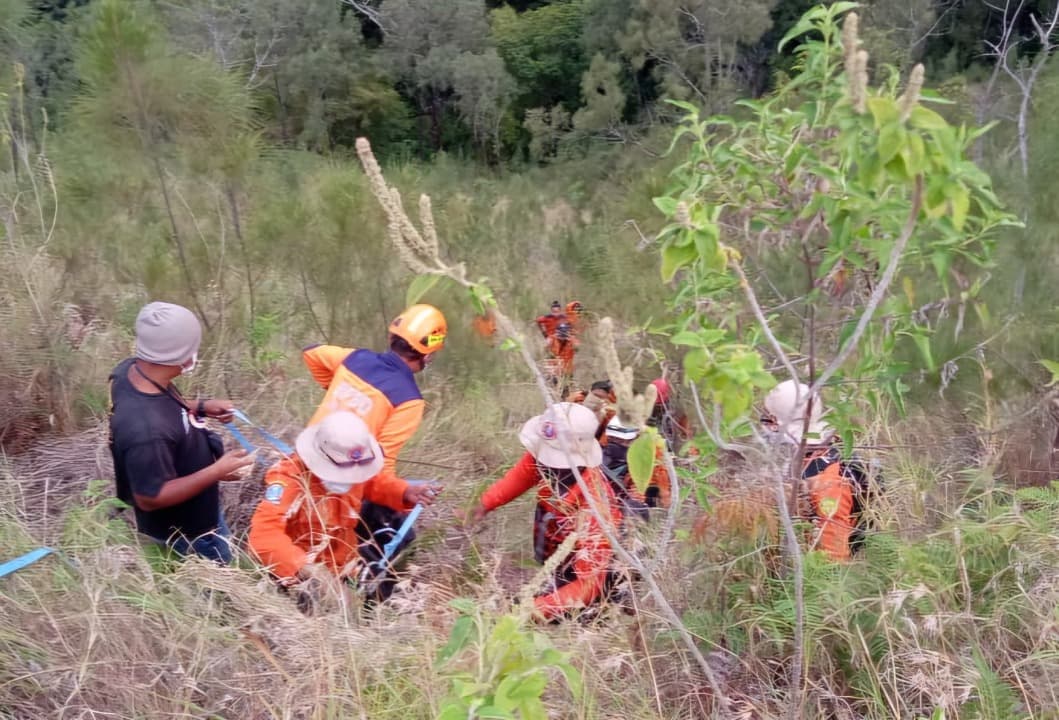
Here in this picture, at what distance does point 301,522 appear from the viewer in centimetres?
277

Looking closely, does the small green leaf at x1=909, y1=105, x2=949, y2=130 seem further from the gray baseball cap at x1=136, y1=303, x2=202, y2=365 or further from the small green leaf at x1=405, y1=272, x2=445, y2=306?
the gray baseball cap at x1=136, y1=303, x2=202, y2=365

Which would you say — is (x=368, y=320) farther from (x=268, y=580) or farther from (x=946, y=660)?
(x=946, y=660)

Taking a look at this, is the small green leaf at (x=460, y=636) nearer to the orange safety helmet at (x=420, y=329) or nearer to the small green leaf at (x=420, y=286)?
the small green leaf at (x=420, y=286)

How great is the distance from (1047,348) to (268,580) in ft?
9.94

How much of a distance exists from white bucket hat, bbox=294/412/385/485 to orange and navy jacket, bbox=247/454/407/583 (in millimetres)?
84

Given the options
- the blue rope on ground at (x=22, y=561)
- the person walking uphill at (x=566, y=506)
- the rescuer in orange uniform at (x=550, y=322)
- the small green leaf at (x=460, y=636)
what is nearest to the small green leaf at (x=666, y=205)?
the person walking uphill at (x=566, y=506)

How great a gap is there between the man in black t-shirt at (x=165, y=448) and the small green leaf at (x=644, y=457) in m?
1.46

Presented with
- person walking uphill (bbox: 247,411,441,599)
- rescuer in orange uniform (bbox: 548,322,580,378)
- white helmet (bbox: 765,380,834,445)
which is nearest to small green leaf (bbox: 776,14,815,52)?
white helmet (bbox: 765,380,834,445)

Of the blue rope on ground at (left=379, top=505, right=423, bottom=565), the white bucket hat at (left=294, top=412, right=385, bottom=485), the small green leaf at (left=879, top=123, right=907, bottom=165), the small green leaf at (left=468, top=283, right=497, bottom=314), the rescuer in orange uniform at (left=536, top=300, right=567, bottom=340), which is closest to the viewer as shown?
the small green leaf at (left=879, top=123, right=907, bottom=165)

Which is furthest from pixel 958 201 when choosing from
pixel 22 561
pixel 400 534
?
pixel 22 561

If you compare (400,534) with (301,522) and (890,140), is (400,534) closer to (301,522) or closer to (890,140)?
(301,522)

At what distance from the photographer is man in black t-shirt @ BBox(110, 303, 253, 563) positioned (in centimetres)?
254

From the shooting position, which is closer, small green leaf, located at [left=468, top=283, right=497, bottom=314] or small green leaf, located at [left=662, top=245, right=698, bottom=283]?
small green leaf, located at [left=662, top=245, right=698, bottom=283]

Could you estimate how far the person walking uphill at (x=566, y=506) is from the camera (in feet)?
7.76
